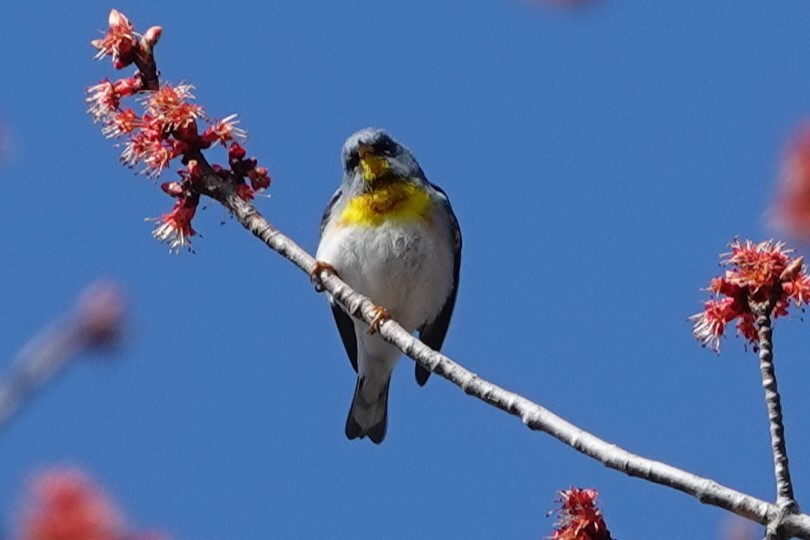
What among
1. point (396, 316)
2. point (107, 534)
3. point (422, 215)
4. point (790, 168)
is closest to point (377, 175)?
point (422, 215)

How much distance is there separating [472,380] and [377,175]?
4.02 m

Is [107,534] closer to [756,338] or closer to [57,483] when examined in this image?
[57,483]

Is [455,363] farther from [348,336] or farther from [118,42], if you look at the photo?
[348,336]

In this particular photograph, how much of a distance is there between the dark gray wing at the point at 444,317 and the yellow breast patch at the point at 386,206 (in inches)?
14.2

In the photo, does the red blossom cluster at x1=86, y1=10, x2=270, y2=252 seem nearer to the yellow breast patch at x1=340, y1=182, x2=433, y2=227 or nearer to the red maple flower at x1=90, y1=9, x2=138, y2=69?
the red maple flower at x1=90, y1=9, x2=138, y2=69

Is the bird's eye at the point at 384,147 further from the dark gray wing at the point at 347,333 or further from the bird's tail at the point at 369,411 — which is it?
the bird's tail at the point at 369,411

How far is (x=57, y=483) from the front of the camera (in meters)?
2.47

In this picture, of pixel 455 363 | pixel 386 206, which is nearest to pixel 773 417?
pixel 455 363

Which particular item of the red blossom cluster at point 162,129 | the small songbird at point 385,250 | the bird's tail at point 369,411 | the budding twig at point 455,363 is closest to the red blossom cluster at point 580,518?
the budding twig at point 455,363

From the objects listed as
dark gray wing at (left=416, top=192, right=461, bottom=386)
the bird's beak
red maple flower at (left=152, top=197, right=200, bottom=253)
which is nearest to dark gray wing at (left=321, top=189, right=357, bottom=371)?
dark gray wing at (left=416, top=192, right=461, bottom=386)

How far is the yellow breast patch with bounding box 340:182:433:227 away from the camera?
Answer: 723 cm

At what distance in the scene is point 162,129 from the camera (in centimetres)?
442

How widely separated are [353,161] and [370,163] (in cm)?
18

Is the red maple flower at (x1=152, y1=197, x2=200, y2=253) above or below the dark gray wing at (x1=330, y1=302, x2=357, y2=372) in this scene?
below
